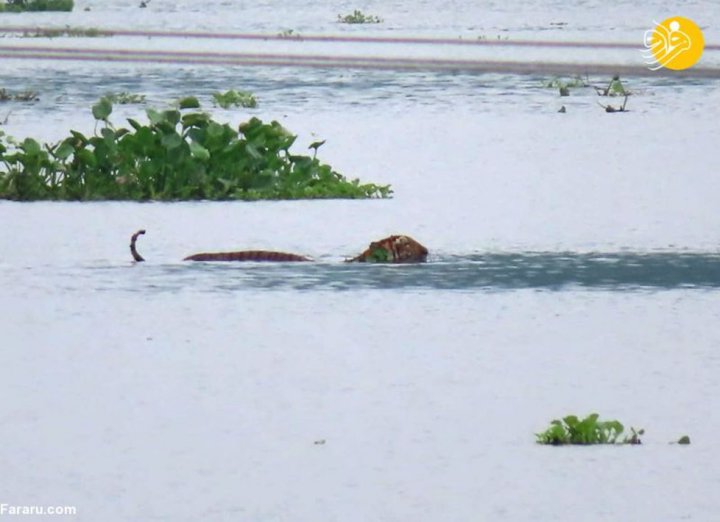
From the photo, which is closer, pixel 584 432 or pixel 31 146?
pixel 584 432

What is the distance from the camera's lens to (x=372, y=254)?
49.9 feet

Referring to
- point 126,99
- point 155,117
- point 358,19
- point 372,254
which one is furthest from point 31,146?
point 358,19

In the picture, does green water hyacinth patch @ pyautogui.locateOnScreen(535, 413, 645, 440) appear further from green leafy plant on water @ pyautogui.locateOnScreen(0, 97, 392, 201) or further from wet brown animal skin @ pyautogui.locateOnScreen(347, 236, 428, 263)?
green leafy plant on water @ pyautogui.locateOnScreen(0, 97, 392, 201)

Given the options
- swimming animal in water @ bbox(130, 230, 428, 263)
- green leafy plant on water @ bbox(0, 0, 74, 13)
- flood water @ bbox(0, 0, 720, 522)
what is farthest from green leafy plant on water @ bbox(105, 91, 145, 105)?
green leafy plant on water @ bbox(0, 0, 74, 13)

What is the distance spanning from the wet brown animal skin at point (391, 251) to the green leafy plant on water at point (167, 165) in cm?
297

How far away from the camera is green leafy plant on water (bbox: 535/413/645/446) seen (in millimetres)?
9586

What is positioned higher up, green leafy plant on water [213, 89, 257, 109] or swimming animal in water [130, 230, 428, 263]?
swimming animal in water [130, 230, 428, 263]

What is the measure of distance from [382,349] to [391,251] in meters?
3.06

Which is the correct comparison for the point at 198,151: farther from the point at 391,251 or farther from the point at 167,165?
the point at 391,251

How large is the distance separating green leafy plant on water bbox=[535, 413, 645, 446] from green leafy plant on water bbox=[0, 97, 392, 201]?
28.2ft

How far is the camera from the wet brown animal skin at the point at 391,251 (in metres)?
15.2

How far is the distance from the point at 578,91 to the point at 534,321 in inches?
957

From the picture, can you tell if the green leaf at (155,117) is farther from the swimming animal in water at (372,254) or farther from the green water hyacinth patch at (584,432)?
the green water hyacinth patch at (584,432)

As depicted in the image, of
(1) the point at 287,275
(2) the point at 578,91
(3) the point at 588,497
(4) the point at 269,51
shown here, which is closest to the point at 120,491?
(3) the point at 588,497
